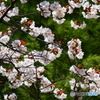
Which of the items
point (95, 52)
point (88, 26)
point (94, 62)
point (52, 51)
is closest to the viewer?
point (52, 51)

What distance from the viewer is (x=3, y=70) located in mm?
3506

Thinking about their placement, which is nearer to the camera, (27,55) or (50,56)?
(50,56)

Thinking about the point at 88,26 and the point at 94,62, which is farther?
the point at 88,26

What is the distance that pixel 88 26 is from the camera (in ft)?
16.2

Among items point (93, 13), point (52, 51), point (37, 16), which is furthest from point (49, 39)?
point (37, 16)

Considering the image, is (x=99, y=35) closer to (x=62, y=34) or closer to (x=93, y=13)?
(x=62, y=34)

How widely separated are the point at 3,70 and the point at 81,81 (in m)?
1.04

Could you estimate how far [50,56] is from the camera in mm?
2955

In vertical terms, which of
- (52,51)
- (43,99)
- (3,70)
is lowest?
(43,99)

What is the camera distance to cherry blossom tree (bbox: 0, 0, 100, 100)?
277 cm

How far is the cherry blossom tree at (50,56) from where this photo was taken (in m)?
2.77

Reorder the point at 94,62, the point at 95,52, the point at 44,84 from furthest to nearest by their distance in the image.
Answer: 1. the point at 95,52
2. the point at 94,62
3. the point at 44,84

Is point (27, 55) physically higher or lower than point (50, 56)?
lower

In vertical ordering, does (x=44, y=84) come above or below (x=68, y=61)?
above
